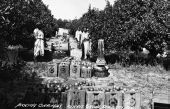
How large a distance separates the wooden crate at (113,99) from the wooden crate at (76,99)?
865 millimetres

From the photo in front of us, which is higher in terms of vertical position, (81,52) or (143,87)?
(81,52)

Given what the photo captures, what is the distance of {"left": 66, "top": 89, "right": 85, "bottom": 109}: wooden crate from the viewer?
895 centimetres

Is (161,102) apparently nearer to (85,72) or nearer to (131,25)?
(85,72)

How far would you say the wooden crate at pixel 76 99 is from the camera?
895 cm

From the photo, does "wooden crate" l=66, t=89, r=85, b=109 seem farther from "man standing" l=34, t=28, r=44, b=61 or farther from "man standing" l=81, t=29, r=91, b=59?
"man standing" l=81, t=29, r=91, b=59

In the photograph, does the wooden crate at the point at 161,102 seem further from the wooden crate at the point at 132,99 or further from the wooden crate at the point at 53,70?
the wooden crate at the point at 53,70

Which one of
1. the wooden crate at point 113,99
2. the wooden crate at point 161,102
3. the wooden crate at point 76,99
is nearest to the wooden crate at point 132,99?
the wooden crate at point 113,99

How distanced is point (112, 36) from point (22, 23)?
6650 millimetres

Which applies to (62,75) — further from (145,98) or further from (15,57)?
(145,98)

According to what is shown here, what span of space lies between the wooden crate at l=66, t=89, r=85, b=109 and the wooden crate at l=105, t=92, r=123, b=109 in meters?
0.87

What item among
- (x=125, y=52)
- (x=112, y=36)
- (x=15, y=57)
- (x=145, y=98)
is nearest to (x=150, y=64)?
(x=125, y=52)

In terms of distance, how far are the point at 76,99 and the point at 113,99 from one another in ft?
4.35

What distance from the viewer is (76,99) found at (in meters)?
8.98

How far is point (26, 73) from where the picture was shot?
15141mm
